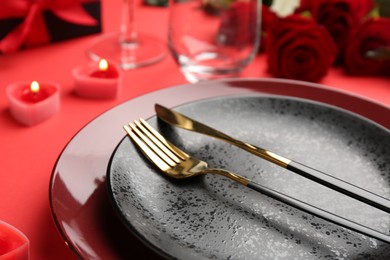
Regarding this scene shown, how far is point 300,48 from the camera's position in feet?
2.44

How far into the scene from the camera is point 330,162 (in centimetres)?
52

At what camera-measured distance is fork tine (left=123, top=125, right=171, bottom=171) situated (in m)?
0.48

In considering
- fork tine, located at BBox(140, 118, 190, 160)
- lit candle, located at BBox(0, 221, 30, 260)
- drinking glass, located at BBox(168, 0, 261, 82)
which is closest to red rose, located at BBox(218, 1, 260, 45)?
drinking glass, located at BBox(168, 0, 261, 82)

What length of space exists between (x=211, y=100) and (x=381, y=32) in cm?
32

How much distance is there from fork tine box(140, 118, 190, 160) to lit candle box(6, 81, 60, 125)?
6.4 inches

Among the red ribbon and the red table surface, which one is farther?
the red ribbon

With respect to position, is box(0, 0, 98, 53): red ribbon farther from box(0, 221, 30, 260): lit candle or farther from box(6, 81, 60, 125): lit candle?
box(0, 221, 30, 260): lit candle

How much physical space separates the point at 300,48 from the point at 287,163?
310mm

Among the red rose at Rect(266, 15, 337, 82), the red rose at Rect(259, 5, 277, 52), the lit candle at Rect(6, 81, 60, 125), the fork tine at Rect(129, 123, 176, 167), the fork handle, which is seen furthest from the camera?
the red rose at Rect(259, 5, 277, 52)

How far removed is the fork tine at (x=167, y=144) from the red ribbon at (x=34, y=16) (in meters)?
0.34

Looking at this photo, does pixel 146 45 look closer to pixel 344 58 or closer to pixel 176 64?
pixel 176 64

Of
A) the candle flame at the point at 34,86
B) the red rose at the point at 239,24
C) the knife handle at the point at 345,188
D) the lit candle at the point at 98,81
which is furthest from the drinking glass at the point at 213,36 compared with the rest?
the knife handle at the point at 345,188

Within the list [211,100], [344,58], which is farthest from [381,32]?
[211,100]

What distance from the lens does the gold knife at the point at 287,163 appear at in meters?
0.42
